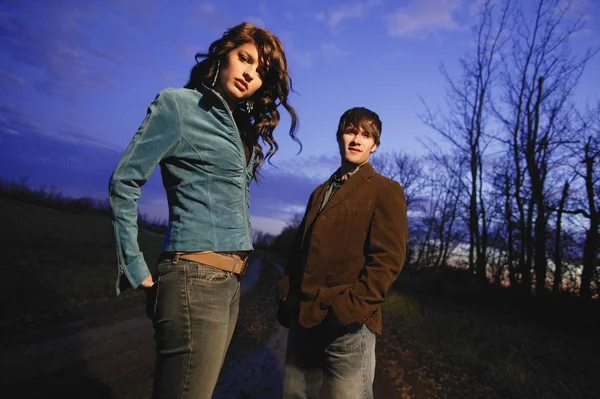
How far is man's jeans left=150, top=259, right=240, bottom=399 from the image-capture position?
129cm

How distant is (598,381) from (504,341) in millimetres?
1927

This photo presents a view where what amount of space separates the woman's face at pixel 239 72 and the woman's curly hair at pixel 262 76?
0.09ft

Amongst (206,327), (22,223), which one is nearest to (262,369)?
(206,327)

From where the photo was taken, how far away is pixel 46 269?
8.30m

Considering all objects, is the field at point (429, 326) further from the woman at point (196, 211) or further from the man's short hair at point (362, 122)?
the woman at point (196, 211)

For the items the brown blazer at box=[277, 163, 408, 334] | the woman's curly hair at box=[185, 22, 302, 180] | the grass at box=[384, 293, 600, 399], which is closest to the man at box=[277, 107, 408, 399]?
the brown blazer at box=[277, 163, 408, 334]

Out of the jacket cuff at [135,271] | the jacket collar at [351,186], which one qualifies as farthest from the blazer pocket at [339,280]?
the jacket cuff at [135,271]

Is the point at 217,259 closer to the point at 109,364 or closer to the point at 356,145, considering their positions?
the point at 356,145

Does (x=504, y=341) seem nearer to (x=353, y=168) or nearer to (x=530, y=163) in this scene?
(x=353, y=168)

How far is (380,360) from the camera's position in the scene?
20.4 feet

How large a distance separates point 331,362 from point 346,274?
0.55 meters

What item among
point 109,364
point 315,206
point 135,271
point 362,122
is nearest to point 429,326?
point 109,364

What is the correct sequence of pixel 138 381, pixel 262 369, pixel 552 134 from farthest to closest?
pixel 552 134 < pixel 262 369 < pixel 138 381

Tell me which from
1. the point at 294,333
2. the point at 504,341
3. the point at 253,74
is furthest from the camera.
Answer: the point at 504,341
